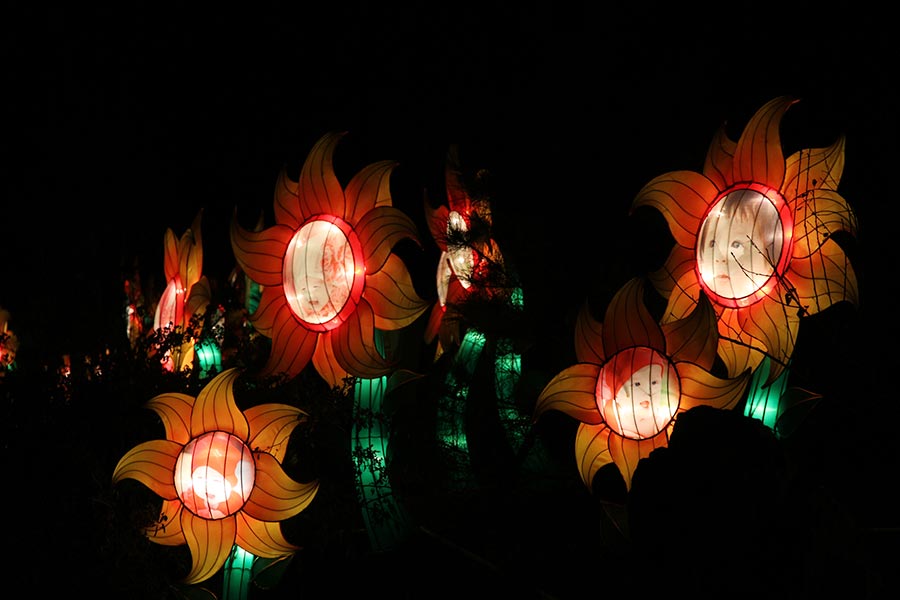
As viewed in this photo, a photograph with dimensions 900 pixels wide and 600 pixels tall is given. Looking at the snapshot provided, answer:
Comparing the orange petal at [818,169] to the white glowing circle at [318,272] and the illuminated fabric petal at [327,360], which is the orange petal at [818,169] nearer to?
the white glowing circle at [318,272]

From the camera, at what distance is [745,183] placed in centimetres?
329

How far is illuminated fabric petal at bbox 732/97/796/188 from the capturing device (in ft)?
10.6

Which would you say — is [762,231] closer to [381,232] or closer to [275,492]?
[381,232]

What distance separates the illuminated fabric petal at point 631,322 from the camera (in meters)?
3.18

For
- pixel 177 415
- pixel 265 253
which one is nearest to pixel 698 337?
pixel 265 253

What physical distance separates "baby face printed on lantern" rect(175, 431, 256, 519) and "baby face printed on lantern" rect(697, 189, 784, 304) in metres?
1.92

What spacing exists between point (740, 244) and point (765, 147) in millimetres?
349

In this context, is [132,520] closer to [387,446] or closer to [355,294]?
[387,446]

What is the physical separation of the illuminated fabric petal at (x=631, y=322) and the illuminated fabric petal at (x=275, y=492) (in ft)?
4.38

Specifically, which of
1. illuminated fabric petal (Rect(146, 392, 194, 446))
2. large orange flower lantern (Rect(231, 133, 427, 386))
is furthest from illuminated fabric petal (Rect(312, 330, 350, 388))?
illuminated fabric petal (Rect(146, 392, 194, 446))

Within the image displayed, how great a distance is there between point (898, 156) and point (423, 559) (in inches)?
106

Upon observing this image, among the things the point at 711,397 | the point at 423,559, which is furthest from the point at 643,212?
the point at 423,559

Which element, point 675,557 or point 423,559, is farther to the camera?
point 423,559

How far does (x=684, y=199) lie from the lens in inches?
134
